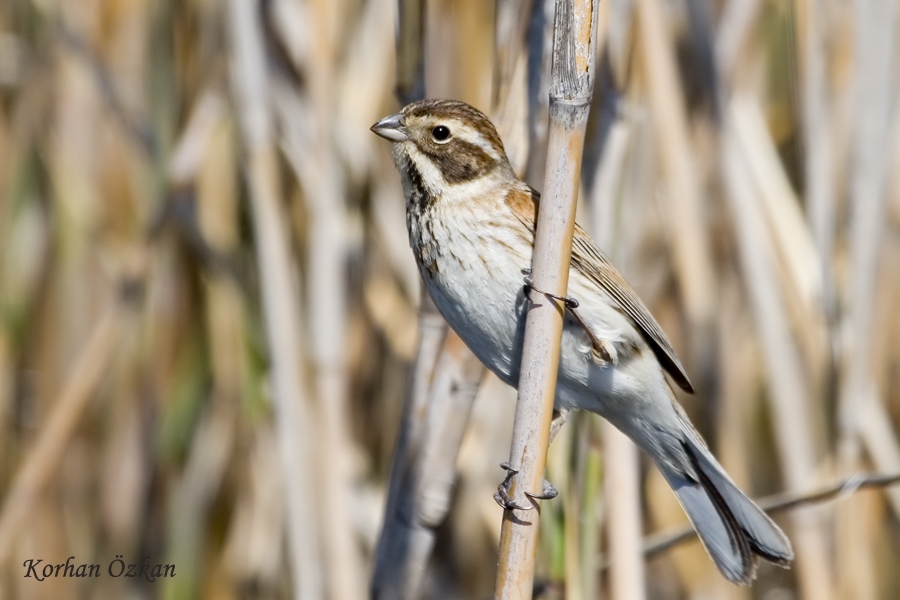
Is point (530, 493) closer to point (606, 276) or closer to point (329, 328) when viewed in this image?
point (606, 276)

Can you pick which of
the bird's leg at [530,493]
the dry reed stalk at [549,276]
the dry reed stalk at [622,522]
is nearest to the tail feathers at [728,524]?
the dry reed stalk at [622,522]

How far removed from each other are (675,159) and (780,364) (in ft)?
1.95

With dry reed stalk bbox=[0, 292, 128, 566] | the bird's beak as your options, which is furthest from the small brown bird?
dry reed stalk bbox=[0, 292, 128, 566]

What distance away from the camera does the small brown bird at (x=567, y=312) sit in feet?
6.00

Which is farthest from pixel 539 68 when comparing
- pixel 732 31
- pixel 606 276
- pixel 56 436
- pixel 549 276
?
pixel 56 436

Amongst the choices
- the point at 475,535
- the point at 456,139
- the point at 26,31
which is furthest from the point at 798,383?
the point at 26,31

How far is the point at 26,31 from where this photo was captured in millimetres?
2711

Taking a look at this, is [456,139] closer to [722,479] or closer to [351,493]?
[722,479]

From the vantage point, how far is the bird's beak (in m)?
1.90

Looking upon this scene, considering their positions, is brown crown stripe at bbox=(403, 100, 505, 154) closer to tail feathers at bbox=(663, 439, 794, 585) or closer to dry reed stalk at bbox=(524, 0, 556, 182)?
dry reed stalk at bbox=(524, 0, 556, 182)

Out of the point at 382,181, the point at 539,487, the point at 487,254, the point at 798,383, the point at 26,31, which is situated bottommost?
the point at 539,487

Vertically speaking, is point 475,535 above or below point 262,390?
below

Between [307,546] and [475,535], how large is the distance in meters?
0.66

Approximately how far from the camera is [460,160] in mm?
1936
